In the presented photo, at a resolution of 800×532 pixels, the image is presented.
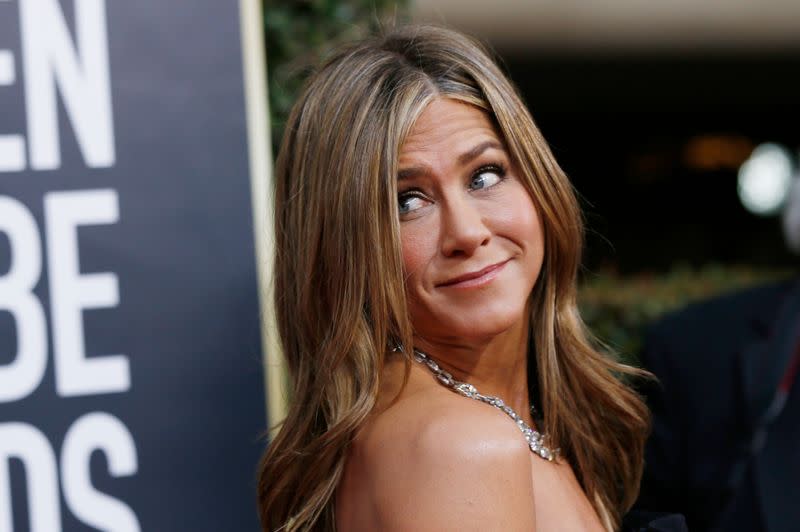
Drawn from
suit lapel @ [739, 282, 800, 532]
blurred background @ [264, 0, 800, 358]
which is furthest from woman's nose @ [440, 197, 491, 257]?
suit lapel @ [739, 282, 800, 532]

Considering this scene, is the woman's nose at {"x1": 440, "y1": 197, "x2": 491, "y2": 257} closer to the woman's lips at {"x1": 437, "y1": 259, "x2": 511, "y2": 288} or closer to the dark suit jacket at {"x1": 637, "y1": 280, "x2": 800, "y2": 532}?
the woman's lips at {"x1": 437, "y1": 259, "x2": 511, "y2": 288}

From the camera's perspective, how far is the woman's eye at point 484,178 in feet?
5.87

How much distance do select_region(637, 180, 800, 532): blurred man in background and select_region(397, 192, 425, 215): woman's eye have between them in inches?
56.7

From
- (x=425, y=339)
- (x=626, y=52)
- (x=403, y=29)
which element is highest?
(x=626, y=52)

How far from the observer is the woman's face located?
1717 mm

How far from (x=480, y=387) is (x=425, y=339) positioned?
0.15 meters

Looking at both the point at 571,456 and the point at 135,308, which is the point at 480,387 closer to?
the point at 571,456

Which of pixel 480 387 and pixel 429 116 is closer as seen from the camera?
pixel 429 116

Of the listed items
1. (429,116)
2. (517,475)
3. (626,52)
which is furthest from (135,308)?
(626,52)

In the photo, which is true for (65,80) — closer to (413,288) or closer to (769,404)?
(413,288)

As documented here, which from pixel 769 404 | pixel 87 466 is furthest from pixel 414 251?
pixel 769 404

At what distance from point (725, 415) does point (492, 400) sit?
1544 mm

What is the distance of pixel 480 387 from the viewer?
1.91 metres

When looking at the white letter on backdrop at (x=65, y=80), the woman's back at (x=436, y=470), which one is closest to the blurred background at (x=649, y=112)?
the white letter on backdrop at (x=65, y=80)
